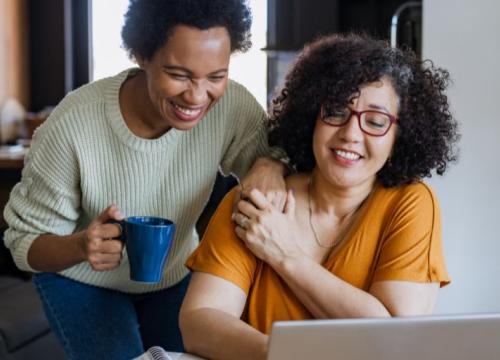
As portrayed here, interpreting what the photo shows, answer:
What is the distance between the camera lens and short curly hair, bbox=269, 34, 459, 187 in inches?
60.8

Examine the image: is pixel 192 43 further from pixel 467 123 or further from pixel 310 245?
pixel 467 123

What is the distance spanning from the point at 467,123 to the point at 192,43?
137 centimetres

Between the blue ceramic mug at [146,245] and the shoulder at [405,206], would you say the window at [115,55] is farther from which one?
the blue ceramic mug at [146,245]

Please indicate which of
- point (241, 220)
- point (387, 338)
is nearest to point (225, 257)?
point (241, 220)

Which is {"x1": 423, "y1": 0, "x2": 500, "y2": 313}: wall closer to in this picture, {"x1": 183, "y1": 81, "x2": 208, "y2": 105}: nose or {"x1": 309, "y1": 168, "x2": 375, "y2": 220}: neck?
{"x1": 309, "y1": 168, "x2": 375, "y2": 220}: neck

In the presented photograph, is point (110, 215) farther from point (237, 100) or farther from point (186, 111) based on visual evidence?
point (237, 100)

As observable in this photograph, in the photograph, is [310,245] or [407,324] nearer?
[407,324]

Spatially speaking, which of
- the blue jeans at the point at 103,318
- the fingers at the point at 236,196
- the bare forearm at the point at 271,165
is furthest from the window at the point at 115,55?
the fingers at the point at 236,196

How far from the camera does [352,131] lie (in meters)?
1.50

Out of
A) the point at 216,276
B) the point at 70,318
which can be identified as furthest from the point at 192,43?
the point at 70,318

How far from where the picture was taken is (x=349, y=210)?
163 cm

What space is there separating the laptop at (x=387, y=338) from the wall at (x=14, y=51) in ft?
12.1

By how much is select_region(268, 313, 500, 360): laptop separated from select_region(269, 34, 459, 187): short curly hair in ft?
2.06

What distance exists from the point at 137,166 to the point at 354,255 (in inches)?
19.3
